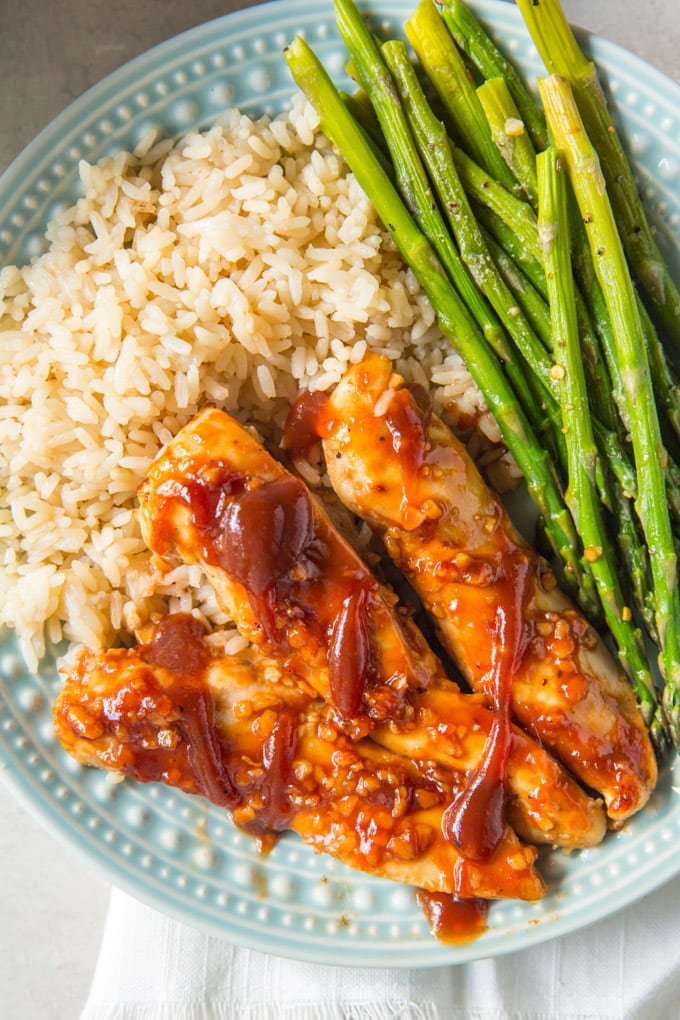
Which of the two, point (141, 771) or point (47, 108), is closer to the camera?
point (141, 771)

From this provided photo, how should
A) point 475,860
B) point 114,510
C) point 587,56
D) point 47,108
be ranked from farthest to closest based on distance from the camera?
point 47,108, point 114,510, point 587,56, point 475,860

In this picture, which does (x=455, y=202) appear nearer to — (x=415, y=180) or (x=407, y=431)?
(x=415, y=180)

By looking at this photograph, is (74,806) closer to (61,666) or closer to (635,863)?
(61,666)

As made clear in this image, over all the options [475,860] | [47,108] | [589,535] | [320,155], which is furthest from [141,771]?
[47,108]

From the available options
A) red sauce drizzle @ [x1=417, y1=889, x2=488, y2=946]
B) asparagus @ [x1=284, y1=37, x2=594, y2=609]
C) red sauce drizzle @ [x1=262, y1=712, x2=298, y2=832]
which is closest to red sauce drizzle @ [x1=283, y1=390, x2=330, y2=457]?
asparagus @ [x1=284, y1=37, x2=594, y2=609]

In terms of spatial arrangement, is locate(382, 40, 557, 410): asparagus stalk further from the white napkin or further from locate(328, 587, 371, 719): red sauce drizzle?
the white napkin

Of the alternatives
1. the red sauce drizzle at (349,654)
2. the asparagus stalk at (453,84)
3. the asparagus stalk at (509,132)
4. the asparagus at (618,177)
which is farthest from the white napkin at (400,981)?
the asparagus stalk at (453,84)

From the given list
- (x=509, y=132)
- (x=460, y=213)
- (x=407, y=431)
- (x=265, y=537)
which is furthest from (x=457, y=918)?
(x=509, y=132)

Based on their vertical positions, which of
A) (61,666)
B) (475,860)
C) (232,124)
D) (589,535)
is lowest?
(475,860)
